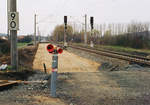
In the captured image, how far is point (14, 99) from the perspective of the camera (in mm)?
4520

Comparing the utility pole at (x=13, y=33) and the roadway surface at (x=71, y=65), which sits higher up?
the utility pole at (x=13, y=33)

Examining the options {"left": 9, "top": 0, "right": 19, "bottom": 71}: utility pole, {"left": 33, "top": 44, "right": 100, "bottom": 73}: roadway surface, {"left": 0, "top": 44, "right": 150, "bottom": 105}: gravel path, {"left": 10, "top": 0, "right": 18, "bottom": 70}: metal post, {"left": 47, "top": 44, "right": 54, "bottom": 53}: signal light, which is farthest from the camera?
{"left": 33, "top": 44, "right": 100, "bottom": 73}: roadway surface

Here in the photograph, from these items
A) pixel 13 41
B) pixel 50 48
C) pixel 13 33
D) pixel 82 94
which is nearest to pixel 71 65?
pixel 13 41

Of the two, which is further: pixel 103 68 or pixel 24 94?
pixel 103 68

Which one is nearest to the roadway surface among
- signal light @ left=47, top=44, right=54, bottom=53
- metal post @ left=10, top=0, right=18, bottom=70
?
metal post @ left=10, top=0, right=18, bottom=70

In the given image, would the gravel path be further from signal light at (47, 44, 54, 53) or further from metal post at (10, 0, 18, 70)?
metal post at (10, 0, 18, 70)

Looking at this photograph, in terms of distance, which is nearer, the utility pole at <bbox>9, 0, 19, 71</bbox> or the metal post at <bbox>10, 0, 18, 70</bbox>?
the utility pole at <bbox>9, 0, 19, 71</bbox>

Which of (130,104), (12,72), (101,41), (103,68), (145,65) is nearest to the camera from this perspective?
(130,104)

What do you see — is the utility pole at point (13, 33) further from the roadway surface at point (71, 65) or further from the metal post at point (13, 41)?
the roadway surface at point (71, 65)

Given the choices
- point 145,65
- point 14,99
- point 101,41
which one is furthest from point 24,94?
point 101,41

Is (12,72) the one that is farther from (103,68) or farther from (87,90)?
(103,68)

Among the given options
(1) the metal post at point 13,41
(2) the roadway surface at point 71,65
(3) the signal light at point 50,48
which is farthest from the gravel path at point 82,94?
(2) the roadway surface at point 71,65

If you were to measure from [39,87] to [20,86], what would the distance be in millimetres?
759

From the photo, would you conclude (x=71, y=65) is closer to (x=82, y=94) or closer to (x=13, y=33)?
(x=13, y=33)
